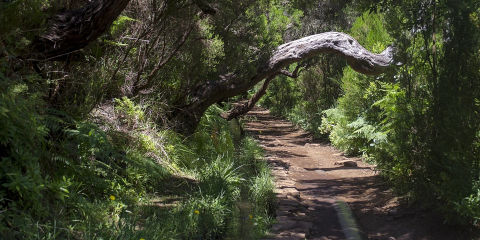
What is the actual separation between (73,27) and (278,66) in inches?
251

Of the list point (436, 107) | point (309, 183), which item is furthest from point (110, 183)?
point (309, 183)

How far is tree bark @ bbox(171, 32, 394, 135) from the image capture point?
406 inches

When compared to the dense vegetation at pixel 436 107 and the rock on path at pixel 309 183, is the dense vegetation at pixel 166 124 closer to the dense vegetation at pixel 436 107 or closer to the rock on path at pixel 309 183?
the dense vegetation at pixel 436 107

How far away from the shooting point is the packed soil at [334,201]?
7.01 meters

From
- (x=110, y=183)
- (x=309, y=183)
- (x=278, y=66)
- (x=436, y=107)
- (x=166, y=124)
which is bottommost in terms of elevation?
(x=309, y=183)

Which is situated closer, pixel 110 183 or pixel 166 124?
pixel 110 183

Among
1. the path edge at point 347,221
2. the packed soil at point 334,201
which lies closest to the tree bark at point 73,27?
the packed soil at point 334,201

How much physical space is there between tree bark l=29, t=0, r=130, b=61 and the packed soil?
332 cm

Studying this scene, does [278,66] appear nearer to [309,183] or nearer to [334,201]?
[309,183]

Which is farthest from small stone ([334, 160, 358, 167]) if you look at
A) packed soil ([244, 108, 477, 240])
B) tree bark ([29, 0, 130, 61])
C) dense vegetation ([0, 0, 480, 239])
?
tree bark ([29, 0, 130, 61])

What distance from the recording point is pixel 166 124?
938 cm

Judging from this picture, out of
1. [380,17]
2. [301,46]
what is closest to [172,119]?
[301,46]

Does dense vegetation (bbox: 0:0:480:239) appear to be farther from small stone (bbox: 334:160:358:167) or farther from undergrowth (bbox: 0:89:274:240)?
small stone (bbox: 334:160:358:167)

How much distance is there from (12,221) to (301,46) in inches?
325
